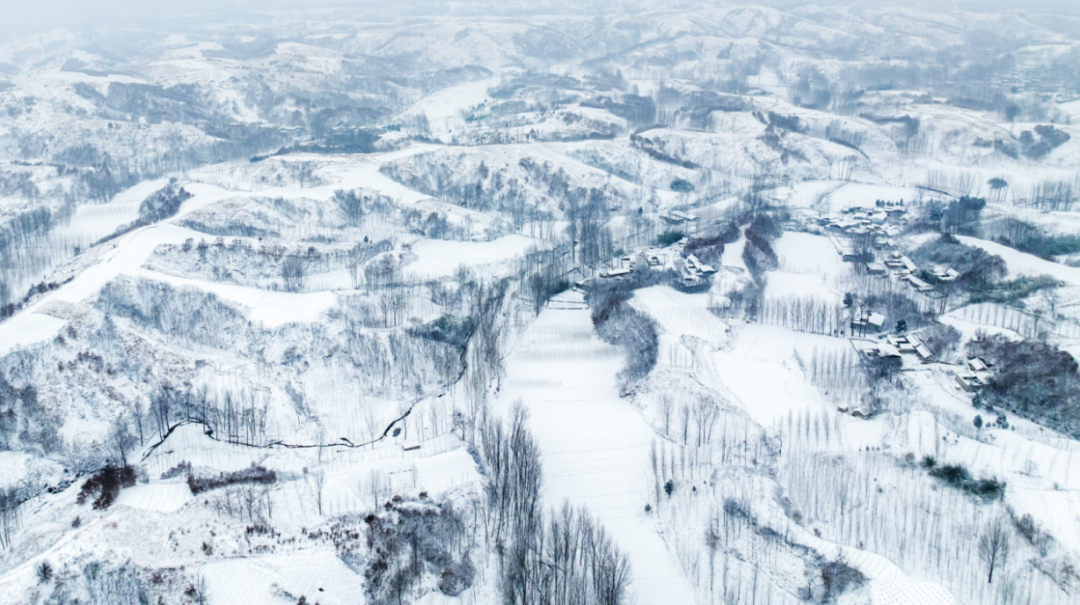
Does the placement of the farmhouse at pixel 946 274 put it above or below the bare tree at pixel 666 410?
above

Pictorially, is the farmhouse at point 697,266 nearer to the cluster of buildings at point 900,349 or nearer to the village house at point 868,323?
the village house at point 868,323

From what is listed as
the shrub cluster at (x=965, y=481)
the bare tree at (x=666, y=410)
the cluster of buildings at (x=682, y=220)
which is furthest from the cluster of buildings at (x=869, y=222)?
the shrub cluster at (x=965, y=481)

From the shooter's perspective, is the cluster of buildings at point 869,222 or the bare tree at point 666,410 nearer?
the bare tree at point 666,410

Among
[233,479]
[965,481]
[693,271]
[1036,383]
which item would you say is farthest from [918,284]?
[233,479]

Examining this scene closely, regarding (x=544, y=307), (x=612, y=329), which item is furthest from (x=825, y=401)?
(x=544, y=307)

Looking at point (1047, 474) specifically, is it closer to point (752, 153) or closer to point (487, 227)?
point (487, 227)
